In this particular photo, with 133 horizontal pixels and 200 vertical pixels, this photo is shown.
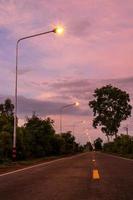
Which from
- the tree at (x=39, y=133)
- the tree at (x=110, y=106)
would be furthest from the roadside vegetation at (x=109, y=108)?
the tree at (x=39, y=133)

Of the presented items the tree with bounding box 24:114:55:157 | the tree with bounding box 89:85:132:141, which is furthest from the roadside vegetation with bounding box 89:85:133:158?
the tree with bounding box 24:114:55:157

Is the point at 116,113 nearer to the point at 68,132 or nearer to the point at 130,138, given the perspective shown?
the point at 130,138

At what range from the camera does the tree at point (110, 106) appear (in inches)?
4067

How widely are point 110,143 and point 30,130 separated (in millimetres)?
55343

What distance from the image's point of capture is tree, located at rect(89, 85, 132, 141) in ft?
339

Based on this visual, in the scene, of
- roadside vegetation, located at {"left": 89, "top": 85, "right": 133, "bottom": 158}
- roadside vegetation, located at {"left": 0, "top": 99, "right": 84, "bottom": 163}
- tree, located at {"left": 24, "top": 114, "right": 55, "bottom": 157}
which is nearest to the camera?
roadside vegetation, located at {"left": 0, "top": 99, "right": 84, "bottom": 163}

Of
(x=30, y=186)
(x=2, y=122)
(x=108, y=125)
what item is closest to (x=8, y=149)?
(x=2, y=122)

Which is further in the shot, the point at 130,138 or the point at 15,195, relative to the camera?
the point at 130,138

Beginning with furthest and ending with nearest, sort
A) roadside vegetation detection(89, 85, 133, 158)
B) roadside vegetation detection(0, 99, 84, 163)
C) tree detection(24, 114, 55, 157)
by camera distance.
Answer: roadside vegetation detection(89, 85, 133, 158) < tree detection(24, 114, 55, 157) < roadside vegetation detection(0, 99, 84, 163)

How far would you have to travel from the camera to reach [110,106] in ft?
343

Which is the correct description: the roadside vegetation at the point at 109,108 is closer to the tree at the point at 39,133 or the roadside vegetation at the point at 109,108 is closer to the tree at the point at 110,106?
the tree at the point at 110,106

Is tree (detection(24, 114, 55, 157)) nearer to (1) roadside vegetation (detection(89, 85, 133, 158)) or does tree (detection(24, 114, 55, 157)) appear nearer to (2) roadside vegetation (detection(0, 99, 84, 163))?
(2) roadside vegetation (detection(0, 99, 84, 163))

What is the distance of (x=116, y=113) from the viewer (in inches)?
4085

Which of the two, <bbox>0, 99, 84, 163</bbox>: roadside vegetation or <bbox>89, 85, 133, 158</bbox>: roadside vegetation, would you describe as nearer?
<bbox>0, 99, 84, 163</bbox>: roadside vegetation
